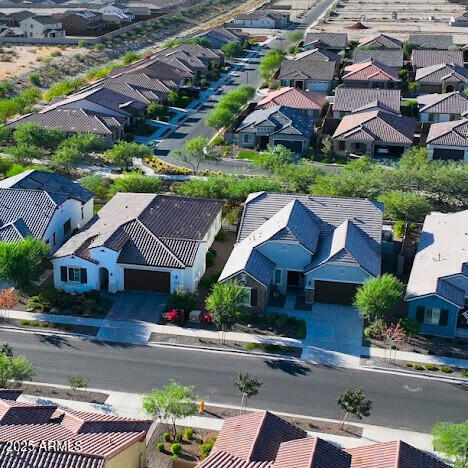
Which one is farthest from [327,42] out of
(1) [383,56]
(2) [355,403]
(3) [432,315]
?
(2) [355,403]

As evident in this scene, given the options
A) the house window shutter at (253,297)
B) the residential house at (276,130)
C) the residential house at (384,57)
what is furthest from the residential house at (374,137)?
the house window shutter at (253,297)

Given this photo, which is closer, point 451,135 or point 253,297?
point 253,297

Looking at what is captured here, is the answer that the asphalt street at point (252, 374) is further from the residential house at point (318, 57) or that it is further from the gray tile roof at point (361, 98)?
the residential house at point (318, 57)

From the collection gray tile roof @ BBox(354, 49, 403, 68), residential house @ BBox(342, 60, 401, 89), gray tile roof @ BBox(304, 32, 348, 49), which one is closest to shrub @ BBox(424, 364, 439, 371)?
residential house @ BBox(342, 60, 401, 89)

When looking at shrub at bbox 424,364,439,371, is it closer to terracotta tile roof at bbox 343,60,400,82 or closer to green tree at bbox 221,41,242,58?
terracotta tile roof at bbox 343,60,400,82

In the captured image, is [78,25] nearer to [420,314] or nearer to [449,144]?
[449,144]
